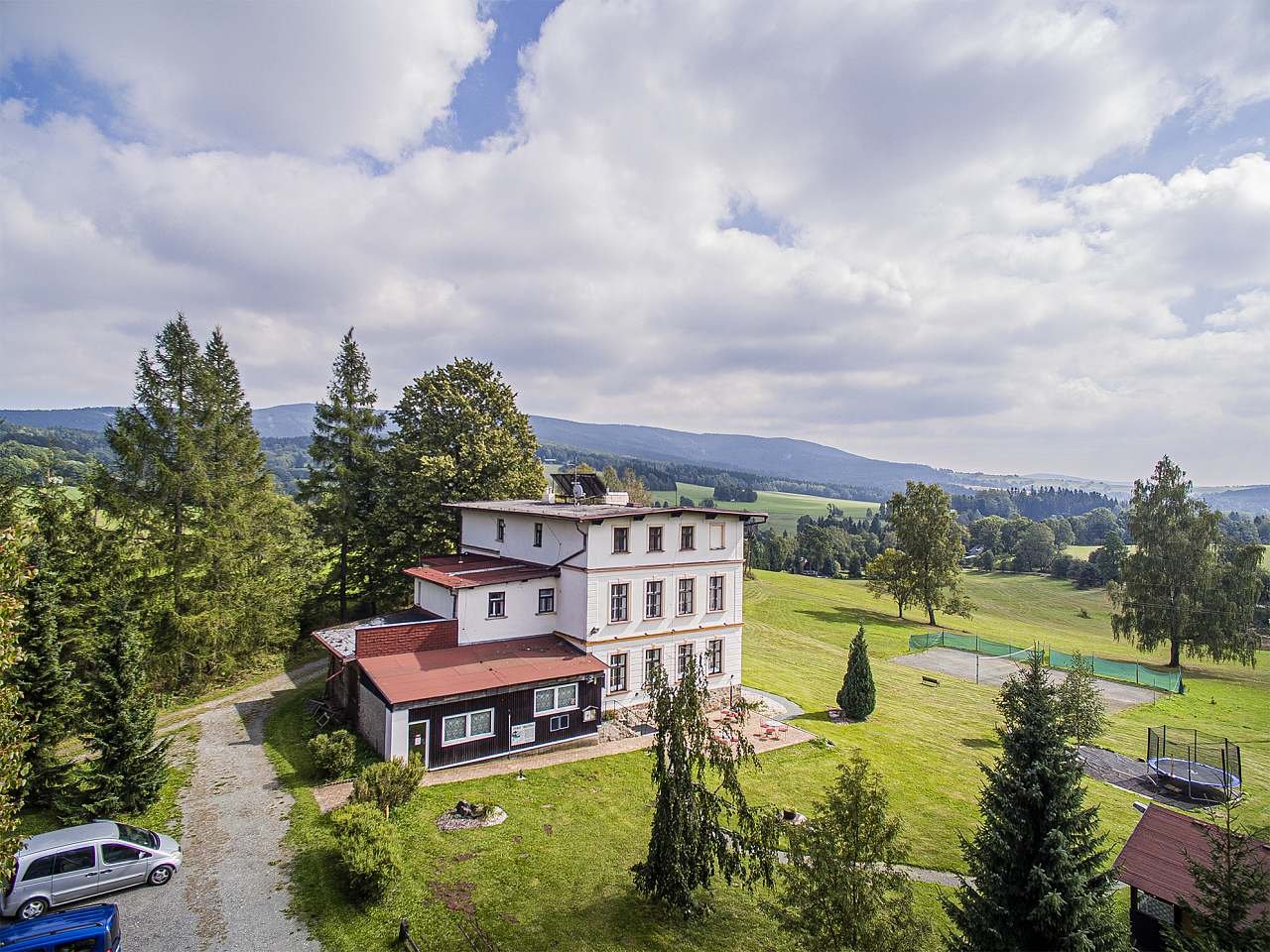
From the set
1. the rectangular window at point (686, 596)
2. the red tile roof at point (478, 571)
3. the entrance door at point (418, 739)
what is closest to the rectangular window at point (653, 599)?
the rectangular window at point (686, 596)

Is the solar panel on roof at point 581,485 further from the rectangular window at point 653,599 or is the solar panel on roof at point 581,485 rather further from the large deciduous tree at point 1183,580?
the large deciduous tree at point 1183,580

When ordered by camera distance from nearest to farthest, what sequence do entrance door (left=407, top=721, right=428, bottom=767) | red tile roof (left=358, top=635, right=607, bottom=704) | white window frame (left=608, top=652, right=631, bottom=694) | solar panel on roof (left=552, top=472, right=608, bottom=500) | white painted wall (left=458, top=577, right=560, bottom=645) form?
entrance door (left=407, top=721, right=428, bottom=767)
red tile roof (left=358, top=635, right=607, bottom=704)
white painted wall (left=458, top=577, right=560, bottom=645)
white window frame (left=608, top=652, right=631, bottom=694)
solar panel on roof (left=552, top=472, right=608, bottom=500)

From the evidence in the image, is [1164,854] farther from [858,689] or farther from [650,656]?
[650,656]

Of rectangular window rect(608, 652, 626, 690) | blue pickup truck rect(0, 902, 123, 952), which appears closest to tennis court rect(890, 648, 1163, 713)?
rectangular window rect(608, 652, 626, 690)

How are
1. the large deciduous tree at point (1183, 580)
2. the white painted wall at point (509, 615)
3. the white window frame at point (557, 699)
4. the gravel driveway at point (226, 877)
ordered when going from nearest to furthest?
the gravel driveway at point (226, 877)
the white window frame at point (557, 699)
the white painted wall at point (509, 615)
the large deciduous tree at point (1183, 580)

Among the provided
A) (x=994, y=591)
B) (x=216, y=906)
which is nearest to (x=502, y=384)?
(x=216, y=906)

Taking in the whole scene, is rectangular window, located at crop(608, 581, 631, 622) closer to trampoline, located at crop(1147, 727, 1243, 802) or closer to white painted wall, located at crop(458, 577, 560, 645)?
white painted wall, located at crop(458, 577, 560, 645)

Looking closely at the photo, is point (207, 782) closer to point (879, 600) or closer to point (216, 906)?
point (216, 906)

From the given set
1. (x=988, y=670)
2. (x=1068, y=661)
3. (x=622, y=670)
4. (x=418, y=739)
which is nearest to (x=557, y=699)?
(x=622, y=670)

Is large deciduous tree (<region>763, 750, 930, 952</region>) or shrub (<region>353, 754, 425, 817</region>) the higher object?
large deciduous tree (<region>763, 750, 930, 952</region>)
